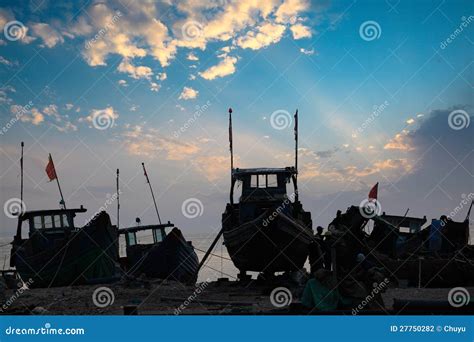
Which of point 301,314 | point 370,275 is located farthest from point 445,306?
point 301,314

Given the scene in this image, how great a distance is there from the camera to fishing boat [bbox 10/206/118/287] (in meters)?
19.3

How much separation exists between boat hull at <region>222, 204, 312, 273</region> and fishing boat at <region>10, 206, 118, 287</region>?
20.1 feet

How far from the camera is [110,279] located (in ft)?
64.7

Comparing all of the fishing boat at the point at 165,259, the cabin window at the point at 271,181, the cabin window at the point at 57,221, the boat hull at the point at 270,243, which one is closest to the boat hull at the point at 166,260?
the fishing boat at the point at 165,259

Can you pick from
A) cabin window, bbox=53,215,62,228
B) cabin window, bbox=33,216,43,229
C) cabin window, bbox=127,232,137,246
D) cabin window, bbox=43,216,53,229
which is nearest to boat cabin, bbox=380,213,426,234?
cabin window, bbox=127,232,137,246

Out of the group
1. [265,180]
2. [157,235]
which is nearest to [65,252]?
[157,235]

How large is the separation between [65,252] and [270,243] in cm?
903

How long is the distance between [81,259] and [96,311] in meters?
8.11

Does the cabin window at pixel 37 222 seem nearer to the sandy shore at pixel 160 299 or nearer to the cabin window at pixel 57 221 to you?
the cabin window at pixel 57 221

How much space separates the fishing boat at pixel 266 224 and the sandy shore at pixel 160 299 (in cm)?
110

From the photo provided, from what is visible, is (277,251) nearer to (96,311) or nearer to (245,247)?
(245,247)

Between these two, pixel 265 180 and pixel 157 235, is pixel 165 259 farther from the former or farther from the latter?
pixel 265 180

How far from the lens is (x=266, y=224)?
1566 centimetres

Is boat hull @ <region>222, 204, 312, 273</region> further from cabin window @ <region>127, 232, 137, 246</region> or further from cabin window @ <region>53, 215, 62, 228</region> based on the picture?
cabin window @ <region>53, 215, 62, 228</region>
